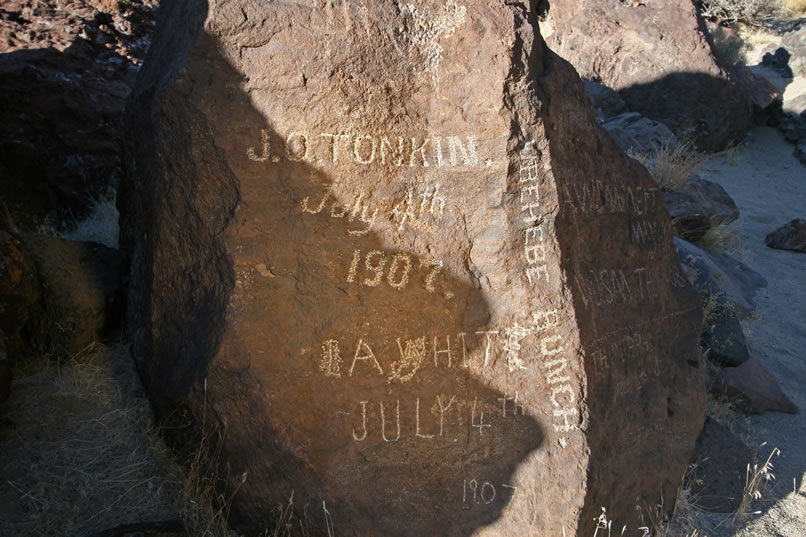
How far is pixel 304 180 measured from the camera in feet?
8.23

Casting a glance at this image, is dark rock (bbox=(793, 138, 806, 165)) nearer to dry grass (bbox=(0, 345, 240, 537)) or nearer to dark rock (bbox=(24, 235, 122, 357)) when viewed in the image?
dark rock (bbox=(24, 235, 122, 357))

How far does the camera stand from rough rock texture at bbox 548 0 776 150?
7801 millimetres

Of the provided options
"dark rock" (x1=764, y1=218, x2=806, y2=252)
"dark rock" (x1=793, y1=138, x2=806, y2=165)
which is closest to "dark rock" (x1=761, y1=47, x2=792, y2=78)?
"dark rock" (x1=793, y1=138, x2=806, y2=165)

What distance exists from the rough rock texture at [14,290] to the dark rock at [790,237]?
579cm

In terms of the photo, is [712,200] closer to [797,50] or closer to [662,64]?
[662,64]

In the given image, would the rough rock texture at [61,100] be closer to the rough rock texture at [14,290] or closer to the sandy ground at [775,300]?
the rough rock texture at [14,290]

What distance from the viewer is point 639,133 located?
6.70 m

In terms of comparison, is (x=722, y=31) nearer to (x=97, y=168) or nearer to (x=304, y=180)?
(x=97, y=168)

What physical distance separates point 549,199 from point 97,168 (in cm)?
337

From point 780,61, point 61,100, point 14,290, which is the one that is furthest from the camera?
point 780,61

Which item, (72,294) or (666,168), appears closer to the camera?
(72,294)

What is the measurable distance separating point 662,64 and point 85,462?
22.9 feet

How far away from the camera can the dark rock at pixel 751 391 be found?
412 centimetres

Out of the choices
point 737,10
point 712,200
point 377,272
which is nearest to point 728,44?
point 737,10
